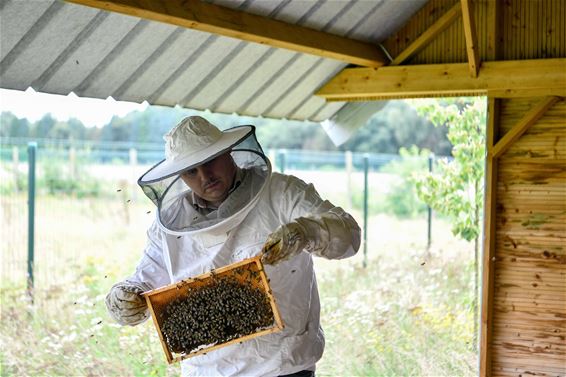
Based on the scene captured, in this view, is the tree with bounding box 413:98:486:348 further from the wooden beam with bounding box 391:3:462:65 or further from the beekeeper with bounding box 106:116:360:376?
the beekeeper with bounding box 106:116:360:376

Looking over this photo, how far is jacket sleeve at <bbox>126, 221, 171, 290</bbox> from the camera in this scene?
133 inches

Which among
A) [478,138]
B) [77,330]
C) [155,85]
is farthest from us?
[478,138]

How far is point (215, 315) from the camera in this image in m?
3.07

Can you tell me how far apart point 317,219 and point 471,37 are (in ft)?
9.60

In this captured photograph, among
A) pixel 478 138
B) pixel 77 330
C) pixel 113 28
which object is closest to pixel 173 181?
pixel 113 28

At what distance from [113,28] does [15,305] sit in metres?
3.78

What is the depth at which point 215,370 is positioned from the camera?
3.13 m

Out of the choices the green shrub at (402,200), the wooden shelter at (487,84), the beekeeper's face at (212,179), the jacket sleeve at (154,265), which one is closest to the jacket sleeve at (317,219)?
the beekeeper's face at (212,179)

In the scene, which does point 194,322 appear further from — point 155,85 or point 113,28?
point 155,85

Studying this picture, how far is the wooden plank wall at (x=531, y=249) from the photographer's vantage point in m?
5.84

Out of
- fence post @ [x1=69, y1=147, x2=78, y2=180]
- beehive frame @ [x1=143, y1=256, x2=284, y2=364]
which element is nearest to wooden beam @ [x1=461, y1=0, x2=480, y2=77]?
beehive frame @ [x1=143, y1=256, x2=284, y2=364]

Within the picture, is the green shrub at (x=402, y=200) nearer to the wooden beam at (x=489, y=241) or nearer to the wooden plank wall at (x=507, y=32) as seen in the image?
the wooden plank wall at (x=507, y=32)

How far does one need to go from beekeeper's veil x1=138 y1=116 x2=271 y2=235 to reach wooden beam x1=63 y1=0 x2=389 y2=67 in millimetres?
889

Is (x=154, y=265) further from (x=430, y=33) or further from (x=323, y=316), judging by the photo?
(x=323, y=316)
